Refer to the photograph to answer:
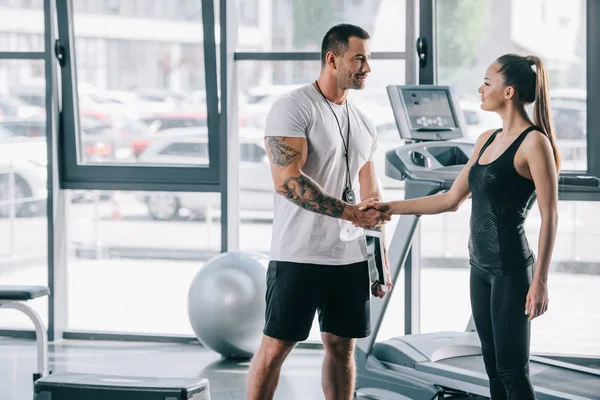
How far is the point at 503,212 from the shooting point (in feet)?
8.66

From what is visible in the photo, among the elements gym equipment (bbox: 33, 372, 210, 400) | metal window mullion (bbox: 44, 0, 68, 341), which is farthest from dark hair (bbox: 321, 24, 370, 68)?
metal window mullion (bbox: 44, 0, 68, 341)

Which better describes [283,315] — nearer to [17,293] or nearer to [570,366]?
[17,293]

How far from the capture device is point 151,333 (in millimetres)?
5254

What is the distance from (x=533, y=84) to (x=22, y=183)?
3600 millimetres

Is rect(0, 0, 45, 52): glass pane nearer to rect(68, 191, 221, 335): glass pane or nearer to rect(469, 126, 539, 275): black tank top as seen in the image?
rect(68, 191, 221, 335): glass pane

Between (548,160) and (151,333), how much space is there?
129 inches

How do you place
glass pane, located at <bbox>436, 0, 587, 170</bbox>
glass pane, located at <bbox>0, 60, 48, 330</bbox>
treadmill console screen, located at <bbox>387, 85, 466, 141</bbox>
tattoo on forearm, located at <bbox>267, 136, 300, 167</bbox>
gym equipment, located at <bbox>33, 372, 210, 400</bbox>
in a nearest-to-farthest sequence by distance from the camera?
1. gym equipment, located at <bbox>33, 372, 210, 400</bbox>
2. tattoo on forearm, located at <bbox>267, 136, 300, 167</bbox>
3. treadmill console screen, located at <bbox>387, 85, 466, 141</bbox>
4. glass pane, located at <bbox>436, 0, 587, 170</bbox>
5. glass pane, located at <bbox>0, 60, 48, 330</bbox>

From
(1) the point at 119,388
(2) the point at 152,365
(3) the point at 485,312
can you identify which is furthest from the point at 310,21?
(1) the point at 119,388

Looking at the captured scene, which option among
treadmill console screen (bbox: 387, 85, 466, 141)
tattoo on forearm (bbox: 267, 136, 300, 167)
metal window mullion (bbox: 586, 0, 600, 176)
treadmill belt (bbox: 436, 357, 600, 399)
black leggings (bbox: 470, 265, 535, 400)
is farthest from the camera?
metal window mullion (bbox: 586, 0, 600, 176)

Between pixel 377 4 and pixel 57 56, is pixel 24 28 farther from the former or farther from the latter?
pixel 377 4

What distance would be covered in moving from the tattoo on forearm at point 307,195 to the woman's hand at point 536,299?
699 mm

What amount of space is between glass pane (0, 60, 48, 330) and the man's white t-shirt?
274 centimetres

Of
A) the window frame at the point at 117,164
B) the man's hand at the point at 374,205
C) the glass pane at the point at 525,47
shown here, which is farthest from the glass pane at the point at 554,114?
the man's hand at the point at 374,205

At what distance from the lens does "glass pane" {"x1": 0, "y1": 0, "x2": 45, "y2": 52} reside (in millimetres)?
5152
